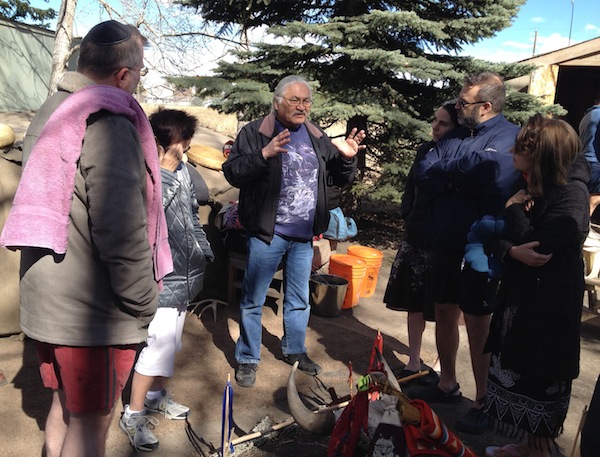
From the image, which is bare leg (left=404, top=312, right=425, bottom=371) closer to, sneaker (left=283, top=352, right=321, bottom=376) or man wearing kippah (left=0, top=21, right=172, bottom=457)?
sneaker (left=283, top=352, right=321, bottom=376)

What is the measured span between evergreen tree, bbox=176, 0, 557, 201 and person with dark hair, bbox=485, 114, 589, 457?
481cm

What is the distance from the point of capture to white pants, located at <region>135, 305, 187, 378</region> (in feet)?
9.17

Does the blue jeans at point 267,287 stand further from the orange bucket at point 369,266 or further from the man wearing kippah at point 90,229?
the orange bucket at point 369,266

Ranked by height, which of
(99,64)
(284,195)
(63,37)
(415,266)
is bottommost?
(415,266)

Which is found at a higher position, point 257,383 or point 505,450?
point 505,450

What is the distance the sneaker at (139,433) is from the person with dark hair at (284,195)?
0.90 metres

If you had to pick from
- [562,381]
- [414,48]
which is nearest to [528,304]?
[562,381]

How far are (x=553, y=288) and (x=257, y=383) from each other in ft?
7.00

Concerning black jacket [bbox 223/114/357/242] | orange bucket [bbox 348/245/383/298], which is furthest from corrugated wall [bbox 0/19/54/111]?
black jacket [bbox 223/114/357/242]

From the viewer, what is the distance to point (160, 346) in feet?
9.21

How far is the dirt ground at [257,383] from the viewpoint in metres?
2.95

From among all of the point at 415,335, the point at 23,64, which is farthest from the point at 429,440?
the point at 23,64

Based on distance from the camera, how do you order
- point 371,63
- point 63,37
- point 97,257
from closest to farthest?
point 97,257
point 371,63
point 63,37

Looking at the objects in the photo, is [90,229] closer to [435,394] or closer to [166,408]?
[166,408]
